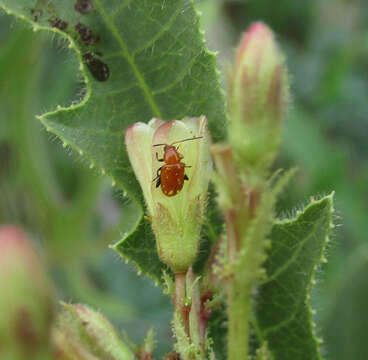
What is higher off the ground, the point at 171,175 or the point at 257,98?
the point at 171,175

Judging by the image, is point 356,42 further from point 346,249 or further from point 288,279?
point 288,279

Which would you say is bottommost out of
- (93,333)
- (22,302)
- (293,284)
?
(22,302)

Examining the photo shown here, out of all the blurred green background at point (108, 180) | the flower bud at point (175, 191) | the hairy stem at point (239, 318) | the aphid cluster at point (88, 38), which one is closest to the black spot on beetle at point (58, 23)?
the aphid cluster at point (88, 38)

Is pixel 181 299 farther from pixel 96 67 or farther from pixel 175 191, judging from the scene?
pixel 96 67

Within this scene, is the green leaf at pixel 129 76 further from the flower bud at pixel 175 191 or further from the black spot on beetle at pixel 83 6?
the flower bud at pixel 175 191

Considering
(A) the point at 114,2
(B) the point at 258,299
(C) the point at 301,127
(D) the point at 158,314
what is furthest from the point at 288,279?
(C) the point at 301,127

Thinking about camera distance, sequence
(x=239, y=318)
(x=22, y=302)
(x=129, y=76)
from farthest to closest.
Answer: (x=129, y=76) → (x=239, y=318) → (x=22, y=302)

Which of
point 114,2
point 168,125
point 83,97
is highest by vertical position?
point 114,2

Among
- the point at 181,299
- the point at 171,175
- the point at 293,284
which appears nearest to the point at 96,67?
the point at 171,175
